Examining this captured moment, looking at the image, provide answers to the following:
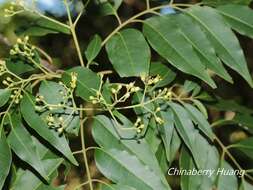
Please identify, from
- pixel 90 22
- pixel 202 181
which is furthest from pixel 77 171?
pixel 202 181

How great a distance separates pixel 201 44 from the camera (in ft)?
3.65

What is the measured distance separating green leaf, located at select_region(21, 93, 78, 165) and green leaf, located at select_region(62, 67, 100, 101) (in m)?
0.10

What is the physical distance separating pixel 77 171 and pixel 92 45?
1.18m

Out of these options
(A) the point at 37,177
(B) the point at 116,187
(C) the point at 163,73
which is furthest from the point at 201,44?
(A) the point at 37,177

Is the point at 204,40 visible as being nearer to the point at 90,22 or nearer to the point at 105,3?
the point at 105,3

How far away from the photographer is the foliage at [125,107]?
1014 millimetres

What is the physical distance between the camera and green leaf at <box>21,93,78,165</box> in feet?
3.24

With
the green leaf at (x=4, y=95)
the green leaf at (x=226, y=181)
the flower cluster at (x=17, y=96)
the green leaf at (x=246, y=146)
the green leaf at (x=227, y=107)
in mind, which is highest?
the green leaf at (x=4, y=95)

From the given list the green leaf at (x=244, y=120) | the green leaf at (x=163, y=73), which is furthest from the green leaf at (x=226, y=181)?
the green leaf at (x=163, y=73)

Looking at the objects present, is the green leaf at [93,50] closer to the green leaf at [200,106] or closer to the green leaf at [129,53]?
the green leaf at [129,53]

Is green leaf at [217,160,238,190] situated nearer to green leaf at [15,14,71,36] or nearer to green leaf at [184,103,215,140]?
green leaf at [184,103,215,140]

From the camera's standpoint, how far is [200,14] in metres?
1.18

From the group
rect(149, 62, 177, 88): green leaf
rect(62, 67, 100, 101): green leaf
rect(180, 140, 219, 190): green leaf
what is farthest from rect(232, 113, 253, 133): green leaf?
rect(62, 67, 100, 101): green leaf

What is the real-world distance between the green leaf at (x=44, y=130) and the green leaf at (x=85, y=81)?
0.10m
